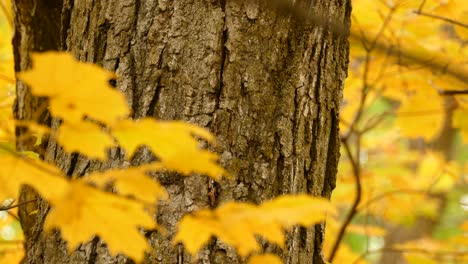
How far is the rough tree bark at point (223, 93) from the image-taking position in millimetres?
1334

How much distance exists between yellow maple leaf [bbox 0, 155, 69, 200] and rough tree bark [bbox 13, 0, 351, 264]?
426 mm

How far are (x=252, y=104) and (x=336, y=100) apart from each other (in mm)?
240

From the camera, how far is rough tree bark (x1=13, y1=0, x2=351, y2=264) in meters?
1.33

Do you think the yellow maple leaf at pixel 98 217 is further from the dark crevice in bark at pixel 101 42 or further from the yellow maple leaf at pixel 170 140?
the dark crevice in bark at pixel 101 42

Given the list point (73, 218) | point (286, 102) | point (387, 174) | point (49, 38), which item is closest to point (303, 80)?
point (286, 102)

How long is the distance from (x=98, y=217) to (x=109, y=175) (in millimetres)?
63

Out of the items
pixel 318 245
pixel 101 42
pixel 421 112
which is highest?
pixel 421 112

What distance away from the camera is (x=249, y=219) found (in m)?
0.89

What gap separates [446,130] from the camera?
6.31m

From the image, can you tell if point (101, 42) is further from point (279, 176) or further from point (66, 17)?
point (279, 176)

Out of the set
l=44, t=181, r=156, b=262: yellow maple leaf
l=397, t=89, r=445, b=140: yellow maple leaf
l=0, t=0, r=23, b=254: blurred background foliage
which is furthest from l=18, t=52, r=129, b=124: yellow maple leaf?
l=397, t=89, r=445, b=140: yellow maple leaf

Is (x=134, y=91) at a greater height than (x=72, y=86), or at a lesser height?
greater

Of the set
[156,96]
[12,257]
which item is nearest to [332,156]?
[156,96]

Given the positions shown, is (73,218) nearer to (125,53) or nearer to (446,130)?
(125,53)
